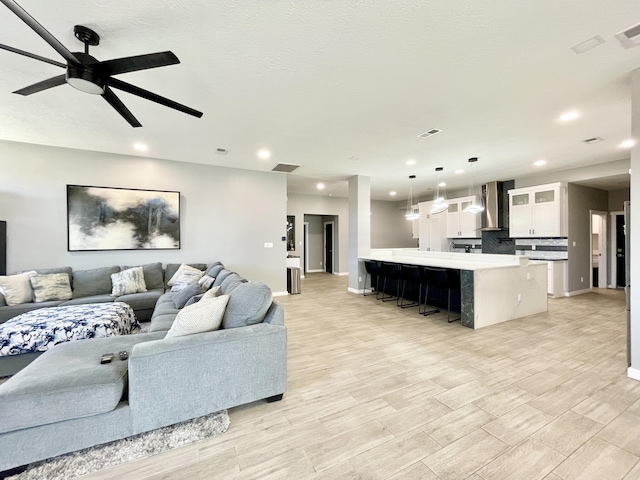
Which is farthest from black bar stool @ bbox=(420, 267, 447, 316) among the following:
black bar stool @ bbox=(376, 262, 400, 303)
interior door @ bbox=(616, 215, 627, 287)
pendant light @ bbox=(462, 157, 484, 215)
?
interior door @ bbox=(616, 215, 627, 287)

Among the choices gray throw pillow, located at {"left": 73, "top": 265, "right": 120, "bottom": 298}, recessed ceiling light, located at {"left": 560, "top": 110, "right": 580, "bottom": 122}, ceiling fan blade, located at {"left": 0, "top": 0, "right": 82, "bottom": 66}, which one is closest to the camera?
ceiling fan blade, located at {"left": 0, "top": 0, "right": 82, "bottom": 66}

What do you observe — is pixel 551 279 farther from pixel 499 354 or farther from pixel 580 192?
pixel 499 354

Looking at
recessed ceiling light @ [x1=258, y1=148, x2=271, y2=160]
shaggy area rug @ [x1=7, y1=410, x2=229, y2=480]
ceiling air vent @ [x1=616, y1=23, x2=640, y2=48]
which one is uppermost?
recessed ceiling light @ [x1=258, y1=148, x2=271, y2=160]

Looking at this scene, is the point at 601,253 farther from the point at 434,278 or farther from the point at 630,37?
the point at 630,37

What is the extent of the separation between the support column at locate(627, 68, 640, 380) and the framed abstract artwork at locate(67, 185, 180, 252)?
6.33 meters

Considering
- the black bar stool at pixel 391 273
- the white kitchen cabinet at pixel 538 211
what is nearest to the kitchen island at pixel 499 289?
the black bar stool at pixel 391 273

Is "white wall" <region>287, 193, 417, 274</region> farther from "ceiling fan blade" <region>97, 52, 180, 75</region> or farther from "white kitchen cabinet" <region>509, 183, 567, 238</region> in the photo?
"ceiling fan blade" <region>97, 52, 180, 75</region>

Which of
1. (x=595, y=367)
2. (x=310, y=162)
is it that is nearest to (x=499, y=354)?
(x=595, y=367)

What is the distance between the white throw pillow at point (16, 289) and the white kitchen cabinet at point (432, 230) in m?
9.38

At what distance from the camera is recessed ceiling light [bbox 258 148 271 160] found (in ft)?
15.7

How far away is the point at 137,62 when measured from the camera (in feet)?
6.16

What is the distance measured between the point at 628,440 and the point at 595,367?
4.16ft

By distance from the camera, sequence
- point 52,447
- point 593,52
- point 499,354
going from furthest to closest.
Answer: point 499,354
point 593,52
point 52,447

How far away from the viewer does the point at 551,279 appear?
6.16 m
